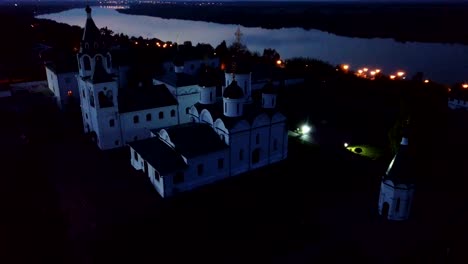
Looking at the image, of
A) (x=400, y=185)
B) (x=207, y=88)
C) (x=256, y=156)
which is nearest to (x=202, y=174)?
(x=256, y=156)

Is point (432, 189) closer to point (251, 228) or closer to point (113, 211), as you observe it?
point (251, 228)

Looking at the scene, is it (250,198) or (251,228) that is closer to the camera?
(251,228)

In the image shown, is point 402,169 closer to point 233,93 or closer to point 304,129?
point 233,93

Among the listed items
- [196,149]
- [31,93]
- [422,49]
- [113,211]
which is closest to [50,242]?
[113,211]

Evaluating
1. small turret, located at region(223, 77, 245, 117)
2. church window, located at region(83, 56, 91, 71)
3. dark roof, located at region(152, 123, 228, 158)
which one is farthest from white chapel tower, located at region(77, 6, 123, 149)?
Answer: small turret, located at region(223, 77, 245, 117)

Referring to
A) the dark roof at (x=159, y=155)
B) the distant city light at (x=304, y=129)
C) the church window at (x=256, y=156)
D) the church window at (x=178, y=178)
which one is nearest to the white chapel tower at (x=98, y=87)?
the dark roof at (x=159, y=155)

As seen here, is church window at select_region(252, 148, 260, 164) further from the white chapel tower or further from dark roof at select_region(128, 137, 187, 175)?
the white chapel tower

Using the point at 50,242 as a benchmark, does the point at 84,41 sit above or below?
above

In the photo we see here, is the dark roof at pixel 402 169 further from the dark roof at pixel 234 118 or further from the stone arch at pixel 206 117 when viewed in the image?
the stone arch at pixel 206 117
